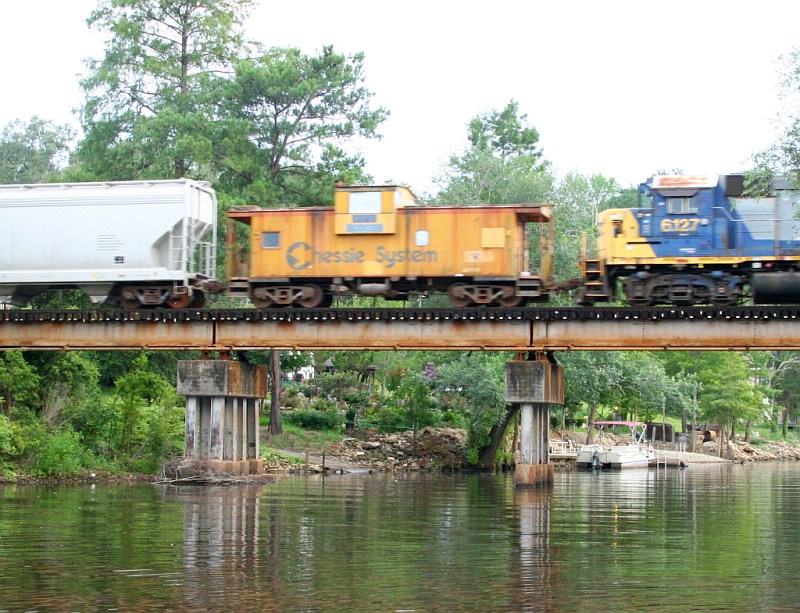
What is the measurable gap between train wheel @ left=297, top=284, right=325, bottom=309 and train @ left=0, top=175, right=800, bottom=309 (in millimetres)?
45

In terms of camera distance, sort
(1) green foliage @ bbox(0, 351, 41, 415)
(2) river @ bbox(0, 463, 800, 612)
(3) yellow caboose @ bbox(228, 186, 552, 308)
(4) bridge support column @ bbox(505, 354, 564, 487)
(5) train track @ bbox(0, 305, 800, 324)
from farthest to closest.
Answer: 1. (1) green foliage @ bbox(0, 351, 41, 415)
2. (3) yellow caboose @ bbox(228, 186, 552, 308)
3. (4) bridge support column @ bbox(505, 354, 564, 487)
4. (5) train track @ bbox(0, 305, 800, 324)
5. (2) river @ bbox(0, 463, 800, 612)

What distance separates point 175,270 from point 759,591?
23.9m

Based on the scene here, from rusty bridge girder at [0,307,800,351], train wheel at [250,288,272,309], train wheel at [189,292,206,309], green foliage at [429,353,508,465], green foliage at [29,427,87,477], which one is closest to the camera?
rusty bridge girder at [0,307,800,351]

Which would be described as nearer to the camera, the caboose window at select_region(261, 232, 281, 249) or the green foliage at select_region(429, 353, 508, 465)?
the caboose window at select_region(261, 232, 281, 249)

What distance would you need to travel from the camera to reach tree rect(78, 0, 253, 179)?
57312mm

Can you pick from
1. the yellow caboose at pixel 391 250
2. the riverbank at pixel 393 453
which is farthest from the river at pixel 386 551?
the riverbank at pixel 393 453

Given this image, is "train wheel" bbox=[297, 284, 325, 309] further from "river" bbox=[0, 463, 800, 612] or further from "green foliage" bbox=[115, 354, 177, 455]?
"green foliage" bbox=[115, 354, 177, 455]

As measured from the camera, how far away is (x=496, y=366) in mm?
52969

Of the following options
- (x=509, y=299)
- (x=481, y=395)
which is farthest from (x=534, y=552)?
(x=481, y=395)

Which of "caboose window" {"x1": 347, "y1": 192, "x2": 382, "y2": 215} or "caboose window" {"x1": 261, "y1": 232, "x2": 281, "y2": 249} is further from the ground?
"caboose window" {"x1": 347, "y1": 192, "x2": 382, "y2": 215}

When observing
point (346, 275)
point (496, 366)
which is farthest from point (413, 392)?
point (346, 275)

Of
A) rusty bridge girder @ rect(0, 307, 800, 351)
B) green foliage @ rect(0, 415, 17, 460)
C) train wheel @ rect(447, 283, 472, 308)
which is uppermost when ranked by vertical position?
train wheel @ rect(447, 283, 472, 308)

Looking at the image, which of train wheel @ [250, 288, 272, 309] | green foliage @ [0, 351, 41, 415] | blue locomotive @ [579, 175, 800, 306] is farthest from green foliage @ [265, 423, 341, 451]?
blue locomotive @ [579, 175, 800, 306]

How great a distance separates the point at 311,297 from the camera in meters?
36.0
